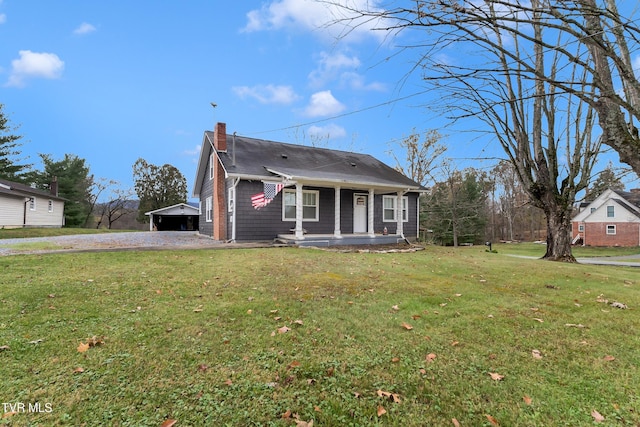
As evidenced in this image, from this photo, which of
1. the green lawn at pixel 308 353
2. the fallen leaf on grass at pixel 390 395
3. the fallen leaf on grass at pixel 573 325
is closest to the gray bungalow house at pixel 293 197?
the green lawn at pixel 308 353

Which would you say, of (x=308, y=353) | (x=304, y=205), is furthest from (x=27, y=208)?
(x=308, y=353)

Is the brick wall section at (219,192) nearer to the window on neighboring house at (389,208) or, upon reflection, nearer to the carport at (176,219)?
the window on neighboring house at (389,208)

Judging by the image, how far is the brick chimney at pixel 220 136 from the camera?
49.0ft

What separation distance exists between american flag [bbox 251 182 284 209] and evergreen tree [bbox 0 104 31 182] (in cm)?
3504

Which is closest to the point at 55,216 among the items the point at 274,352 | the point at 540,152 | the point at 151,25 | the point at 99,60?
the point at 99,60

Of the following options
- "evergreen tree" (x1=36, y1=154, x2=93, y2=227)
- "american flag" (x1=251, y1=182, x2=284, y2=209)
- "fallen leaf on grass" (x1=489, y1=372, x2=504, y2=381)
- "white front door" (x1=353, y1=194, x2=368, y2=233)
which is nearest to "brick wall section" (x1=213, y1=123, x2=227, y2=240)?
"american flag" (x1=251, y1=182, x2=284, y2=209)

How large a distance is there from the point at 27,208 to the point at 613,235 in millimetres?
53606

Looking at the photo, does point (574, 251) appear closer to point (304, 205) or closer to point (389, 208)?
point (389, 208)

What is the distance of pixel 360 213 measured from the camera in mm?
16391

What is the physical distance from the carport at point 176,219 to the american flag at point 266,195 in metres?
19.3

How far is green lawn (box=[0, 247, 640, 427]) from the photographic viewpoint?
2219 millimetres

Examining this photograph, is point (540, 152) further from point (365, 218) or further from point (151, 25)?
point (151, 25)

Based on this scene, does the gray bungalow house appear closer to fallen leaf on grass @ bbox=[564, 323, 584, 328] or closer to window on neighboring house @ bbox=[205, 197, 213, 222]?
window on neighboring house @ bbox=[205, 197, 213, 222]

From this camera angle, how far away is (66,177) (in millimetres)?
35500
